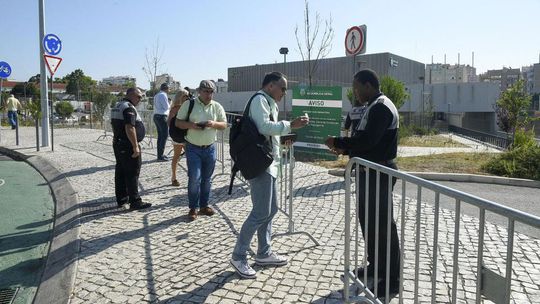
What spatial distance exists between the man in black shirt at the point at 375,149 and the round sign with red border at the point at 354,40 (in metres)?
5.90

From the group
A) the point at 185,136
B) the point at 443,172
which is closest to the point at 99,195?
the point at 185,136

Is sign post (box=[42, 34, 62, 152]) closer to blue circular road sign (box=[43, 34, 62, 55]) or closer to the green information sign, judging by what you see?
blue circular road sign (box=[43, 34, 62, 55])

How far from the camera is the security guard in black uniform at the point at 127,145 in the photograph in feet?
19.3

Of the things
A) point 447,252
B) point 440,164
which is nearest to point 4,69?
point 440,164

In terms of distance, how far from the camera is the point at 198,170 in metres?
5.59

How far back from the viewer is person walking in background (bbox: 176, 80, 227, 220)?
5.51 meters

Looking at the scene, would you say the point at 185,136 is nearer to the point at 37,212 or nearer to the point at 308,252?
Answer: the point at 308,252

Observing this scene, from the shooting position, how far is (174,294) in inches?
140

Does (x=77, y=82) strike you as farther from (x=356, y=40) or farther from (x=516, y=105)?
(x=356, y=40)

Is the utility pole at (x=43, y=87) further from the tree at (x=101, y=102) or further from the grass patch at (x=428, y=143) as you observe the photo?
the tree at (x=101, y=102)

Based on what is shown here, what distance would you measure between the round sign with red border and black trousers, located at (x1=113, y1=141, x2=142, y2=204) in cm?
538

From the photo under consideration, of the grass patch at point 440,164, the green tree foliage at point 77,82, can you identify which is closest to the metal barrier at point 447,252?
the grass patch at point 440,164

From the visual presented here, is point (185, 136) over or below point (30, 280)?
over

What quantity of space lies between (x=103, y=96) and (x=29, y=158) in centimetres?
2004
